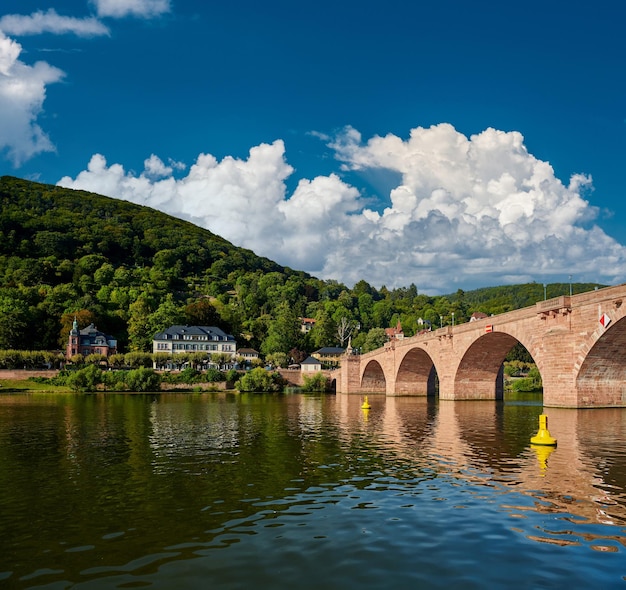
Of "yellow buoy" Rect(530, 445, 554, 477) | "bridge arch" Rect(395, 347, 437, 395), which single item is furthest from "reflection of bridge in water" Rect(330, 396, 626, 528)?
"bridge arch" Rect(395, 347, 437, 395)

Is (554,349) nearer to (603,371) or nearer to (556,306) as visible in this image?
(556,306)

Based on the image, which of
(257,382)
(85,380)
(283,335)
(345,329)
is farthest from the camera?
(345,329)

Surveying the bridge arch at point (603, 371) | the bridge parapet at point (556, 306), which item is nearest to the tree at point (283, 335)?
the bridge parapet at point (556, 306)

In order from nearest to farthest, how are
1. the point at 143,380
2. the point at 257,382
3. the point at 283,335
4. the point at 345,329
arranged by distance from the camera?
the point at 143,380, the point at 257,382, the point at 283,335, the point at 345,329

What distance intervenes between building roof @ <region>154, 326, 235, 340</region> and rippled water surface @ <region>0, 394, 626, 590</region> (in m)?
105

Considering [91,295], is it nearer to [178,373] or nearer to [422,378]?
[178,373]

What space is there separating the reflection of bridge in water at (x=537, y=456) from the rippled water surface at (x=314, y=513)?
10 cm

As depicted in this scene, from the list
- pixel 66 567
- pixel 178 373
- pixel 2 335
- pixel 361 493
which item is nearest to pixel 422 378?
pixel 178 373

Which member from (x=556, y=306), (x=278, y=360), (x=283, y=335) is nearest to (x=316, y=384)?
(x=278, y=360)

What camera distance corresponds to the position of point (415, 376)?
80.9m

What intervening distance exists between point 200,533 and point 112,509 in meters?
3.38

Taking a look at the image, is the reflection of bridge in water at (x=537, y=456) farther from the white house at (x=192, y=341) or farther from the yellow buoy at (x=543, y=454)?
the white house at (x=192, y=341)

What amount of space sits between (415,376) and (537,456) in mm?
58576

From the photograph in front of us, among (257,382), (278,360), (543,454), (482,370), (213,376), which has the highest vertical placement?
(482,370)
